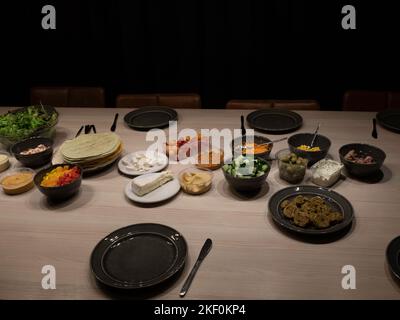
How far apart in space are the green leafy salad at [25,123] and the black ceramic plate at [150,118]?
46 centimetres

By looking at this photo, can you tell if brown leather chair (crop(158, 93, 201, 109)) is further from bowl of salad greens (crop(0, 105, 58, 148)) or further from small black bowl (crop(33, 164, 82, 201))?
small black bowl (crop(33, 164, 82, 201))

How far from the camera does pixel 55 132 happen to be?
2383 millimetres

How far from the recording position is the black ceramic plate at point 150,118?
243 cm

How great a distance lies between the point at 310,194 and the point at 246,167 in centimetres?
30

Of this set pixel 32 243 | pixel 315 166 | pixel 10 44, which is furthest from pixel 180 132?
pixel 10 44

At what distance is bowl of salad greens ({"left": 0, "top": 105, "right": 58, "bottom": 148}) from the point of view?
2.15 metres

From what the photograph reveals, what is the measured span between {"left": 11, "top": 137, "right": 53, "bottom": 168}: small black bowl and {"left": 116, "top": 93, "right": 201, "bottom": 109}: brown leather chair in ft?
3.24

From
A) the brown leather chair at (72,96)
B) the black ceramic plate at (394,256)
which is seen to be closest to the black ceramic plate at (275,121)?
the black ceramic plate at (394,256)

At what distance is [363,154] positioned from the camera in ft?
6.44

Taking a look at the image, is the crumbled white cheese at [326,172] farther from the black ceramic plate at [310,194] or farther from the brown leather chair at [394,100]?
the brown leather chair at [394,100]

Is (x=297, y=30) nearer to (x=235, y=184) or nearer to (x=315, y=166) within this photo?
(x=315, y=166)

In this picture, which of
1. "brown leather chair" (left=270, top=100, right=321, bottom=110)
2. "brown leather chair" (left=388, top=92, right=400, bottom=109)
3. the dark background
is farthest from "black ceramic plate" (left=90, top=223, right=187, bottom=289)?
the dark background

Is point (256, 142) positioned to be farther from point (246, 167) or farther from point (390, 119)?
point (390, 119)

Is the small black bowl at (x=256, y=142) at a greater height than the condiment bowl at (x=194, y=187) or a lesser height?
greater
